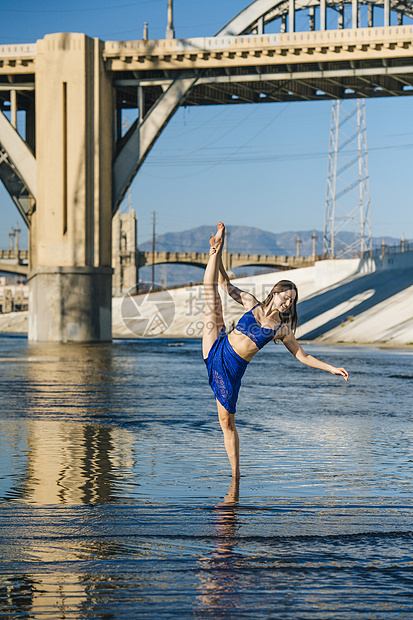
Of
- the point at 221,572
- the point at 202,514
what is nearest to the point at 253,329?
the point at 202,514

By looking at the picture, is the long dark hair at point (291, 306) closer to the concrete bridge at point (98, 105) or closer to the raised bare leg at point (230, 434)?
the raised bare leg at point (230, 434)

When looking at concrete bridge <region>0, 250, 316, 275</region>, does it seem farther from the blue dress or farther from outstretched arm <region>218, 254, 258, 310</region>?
the blue dress

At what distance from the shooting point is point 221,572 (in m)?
5.00

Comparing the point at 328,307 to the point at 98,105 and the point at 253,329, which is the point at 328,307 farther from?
the point at 253,329

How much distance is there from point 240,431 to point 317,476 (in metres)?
3.79

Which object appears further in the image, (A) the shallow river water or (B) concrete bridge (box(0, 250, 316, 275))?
(B) concrete bridge (box(0, 250, 316, 275))

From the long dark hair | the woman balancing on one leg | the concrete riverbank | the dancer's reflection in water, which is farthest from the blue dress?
the concrete riverbank

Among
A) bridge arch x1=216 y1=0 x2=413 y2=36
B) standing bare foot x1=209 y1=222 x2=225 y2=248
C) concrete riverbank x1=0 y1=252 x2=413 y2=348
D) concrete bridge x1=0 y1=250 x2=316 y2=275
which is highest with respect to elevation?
bridge arch x1=216 y1=0 x2=413 y2=36

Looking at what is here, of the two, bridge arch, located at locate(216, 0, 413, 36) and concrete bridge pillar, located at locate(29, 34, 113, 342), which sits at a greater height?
bridge arch, located at locate(216, 0, 413, 36)

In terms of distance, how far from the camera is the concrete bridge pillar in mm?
46625

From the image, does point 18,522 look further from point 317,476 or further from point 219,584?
point 317,476

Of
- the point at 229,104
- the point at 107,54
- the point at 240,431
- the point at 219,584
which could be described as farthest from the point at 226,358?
the point at 229,104

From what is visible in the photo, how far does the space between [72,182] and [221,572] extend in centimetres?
4298

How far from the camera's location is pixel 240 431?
12141 millimetres
